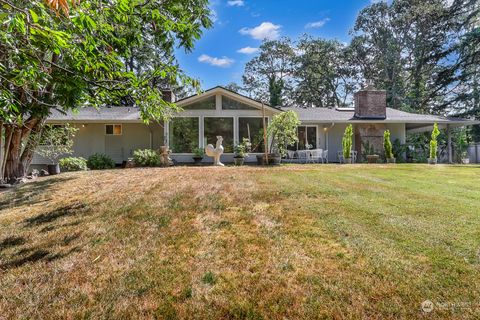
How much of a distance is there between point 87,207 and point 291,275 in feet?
14.5

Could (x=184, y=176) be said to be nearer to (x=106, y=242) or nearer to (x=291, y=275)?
(x=106, y=242)

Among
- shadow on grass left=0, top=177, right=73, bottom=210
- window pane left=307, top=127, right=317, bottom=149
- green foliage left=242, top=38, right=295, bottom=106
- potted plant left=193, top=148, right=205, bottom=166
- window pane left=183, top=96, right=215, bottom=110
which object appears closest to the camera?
shadow on grass left=0, top=177, right=73, bottom=210

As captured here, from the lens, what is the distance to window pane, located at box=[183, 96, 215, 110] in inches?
559

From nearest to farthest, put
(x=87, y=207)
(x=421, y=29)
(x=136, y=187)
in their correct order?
(x=87, y=207), (x=136, y=187), (x=421, y=29)

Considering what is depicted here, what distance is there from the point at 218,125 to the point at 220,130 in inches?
10.4

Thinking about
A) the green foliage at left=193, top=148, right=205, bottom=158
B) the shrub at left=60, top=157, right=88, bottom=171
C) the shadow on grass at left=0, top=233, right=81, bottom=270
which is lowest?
the shadow on grass at left=0, top=233, right=81, bottom=270

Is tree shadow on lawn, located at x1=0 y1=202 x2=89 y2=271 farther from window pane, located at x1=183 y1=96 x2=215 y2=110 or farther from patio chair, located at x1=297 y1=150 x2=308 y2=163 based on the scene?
patio chair, located at x1=297 y1=150 x2=308 y2=163

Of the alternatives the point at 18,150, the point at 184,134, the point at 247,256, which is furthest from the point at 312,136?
the point at 247,256

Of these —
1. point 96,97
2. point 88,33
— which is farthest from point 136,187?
point 88,33

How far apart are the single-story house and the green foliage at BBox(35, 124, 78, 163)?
908 millimetres

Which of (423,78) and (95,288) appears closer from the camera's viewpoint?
(95,288)

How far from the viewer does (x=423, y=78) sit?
95.3 feet

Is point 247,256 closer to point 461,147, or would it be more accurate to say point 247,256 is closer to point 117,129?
point 117,129

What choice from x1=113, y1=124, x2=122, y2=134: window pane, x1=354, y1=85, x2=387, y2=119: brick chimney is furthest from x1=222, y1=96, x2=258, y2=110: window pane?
x1=354, y1=85, x2=387, y2=119: brick chimney
